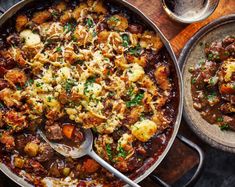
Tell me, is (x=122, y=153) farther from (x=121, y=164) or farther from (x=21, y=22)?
(x=21, y=22)

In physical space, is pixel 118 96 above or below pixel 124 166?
above

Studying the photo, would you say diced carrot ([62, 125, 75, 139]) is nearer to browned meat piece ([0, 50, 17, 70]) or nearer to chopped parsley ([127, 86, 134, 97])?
chopped parsley ([127, 86, 134, 97])

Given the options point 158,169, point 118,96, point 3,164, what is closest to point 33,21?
point 118,96

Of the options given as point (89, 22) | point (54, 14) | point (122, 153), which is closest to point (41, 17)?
point (54, 14)

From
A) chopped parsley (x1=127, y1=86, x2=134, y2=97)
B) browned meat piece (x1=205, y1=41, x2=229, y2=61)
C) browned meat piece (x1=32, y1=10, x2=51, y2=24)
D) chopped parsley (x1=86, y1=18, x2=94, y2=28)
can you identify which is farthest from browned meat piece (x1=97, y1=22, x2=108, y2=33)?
browned meat piece (x1=205, y1=41, x2=229, y2=61)

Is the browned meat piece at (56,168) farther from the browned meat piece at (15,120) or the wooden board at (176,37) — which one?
the wooden board at (176,37)

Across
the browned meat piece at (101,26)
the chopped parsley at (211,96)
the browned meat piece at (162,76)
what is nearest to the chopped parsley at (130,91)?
the browned meat piece at (162,76)

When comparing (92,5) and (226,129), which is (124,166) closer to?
(226,129)
